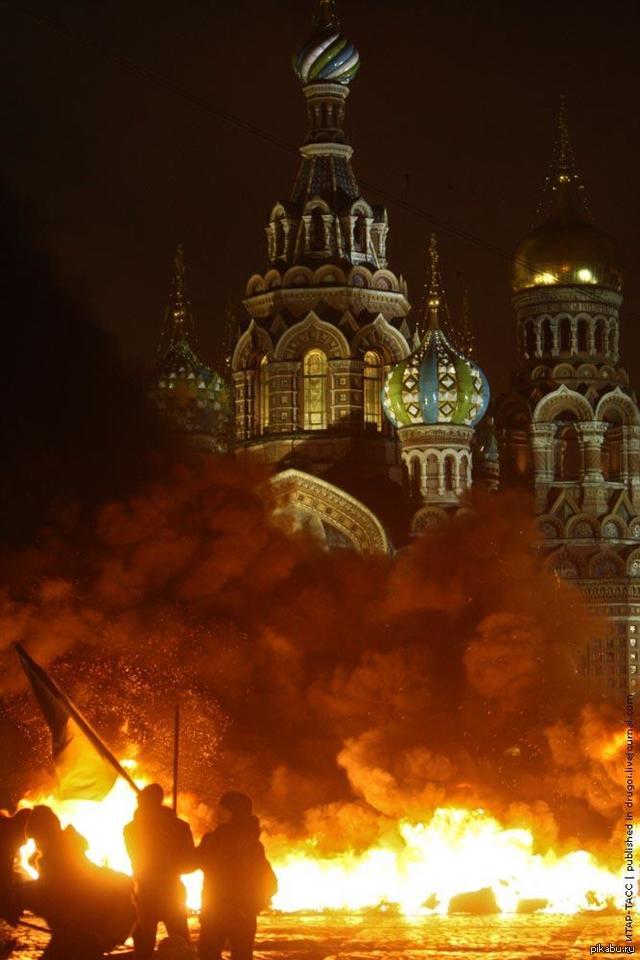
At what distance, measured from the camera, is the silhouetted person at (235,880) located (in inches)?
542

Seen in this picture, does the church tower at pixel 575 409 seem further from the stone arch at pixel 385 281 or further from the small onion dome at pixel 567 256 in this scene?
the stone arch at pixel 385 281

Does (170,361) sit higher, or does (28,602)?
(170,361)

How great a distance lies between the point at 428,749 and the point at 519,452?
20.1 metres

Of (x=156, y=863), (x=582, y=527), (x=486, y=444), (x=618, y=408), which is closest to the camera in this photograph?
(x=156, y=863)

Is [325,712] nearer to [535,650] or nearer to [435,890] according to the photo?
[535,650]

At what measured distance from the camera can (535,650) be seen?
2675 centimetres

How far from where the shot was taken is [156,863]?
14.3 meters

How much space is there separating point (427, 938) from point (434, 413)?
2194 cm

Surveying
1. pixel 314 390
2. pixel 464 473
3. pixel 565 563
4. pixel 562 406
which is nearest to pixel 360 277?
pixel 314 390

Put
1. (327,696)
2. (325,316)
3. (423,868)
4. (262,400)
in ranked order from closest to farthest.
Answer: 1. (423,868)
2. (327,696)
3. (325,316)
4. (262,400)

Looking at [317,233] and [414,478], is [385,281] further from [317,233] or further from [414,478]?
[414,478]

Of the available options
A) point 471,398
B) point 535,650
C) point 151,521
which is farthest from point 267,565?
point 471,398

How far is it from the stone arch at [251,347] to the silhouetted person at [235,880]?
2811cm

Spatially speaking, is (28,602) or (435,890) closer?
(435,890)
